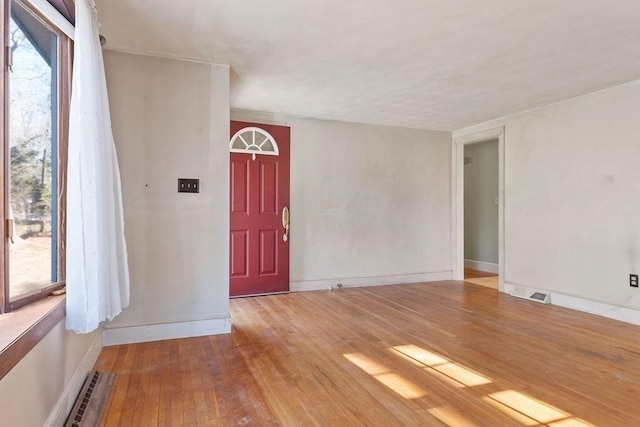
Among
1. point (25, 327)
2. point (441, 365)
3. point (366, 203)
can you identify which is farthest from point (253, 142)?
point (25, 327)

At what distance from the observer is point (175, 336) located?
2.89 meters

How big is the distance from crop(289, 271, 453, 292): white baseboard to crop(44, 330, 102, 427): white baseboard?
2489mm

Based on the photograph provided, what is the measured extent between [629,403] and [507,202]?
2.97 meters

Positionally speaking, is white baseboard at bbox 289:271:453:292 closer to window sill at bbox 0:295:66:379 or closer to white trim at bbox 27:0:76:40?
window sill at bbox 0:295:66:379

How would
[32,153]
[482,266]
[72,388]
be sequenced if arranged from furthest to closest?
[482,266], [72,388], [32,153]

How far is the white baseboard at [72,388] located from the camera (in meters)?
1.64

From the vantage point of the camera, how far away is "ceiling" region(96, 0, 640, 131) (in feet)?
7.10

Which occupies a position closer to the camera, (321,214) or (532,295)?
(532,295)

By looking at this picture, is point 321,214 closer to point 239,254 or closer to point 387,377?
point 239,254

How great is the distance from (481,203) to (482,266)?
1146mm

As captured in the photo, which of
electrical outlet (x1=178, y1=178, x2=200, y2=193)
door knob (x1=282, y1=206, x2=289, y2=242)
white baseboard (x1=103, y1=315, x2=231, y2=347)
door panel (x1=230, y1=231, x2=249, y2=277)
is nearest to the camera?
white baseboard (x1=103, y1=315, x2=231, y2=347)

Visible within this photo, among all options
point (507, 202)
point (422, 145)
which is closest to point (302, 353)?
point (507, 202)

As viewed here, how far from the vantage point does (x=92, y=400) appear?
192 cm

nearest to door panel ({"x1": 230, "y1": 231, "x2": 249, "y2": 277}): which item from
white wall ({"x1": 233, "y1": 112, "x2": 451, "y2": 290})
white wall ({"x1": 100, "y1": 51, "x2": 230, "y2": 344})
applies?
white wall ({"x1": 233, "y1": 112, "x2": 451, "y2": 290})
